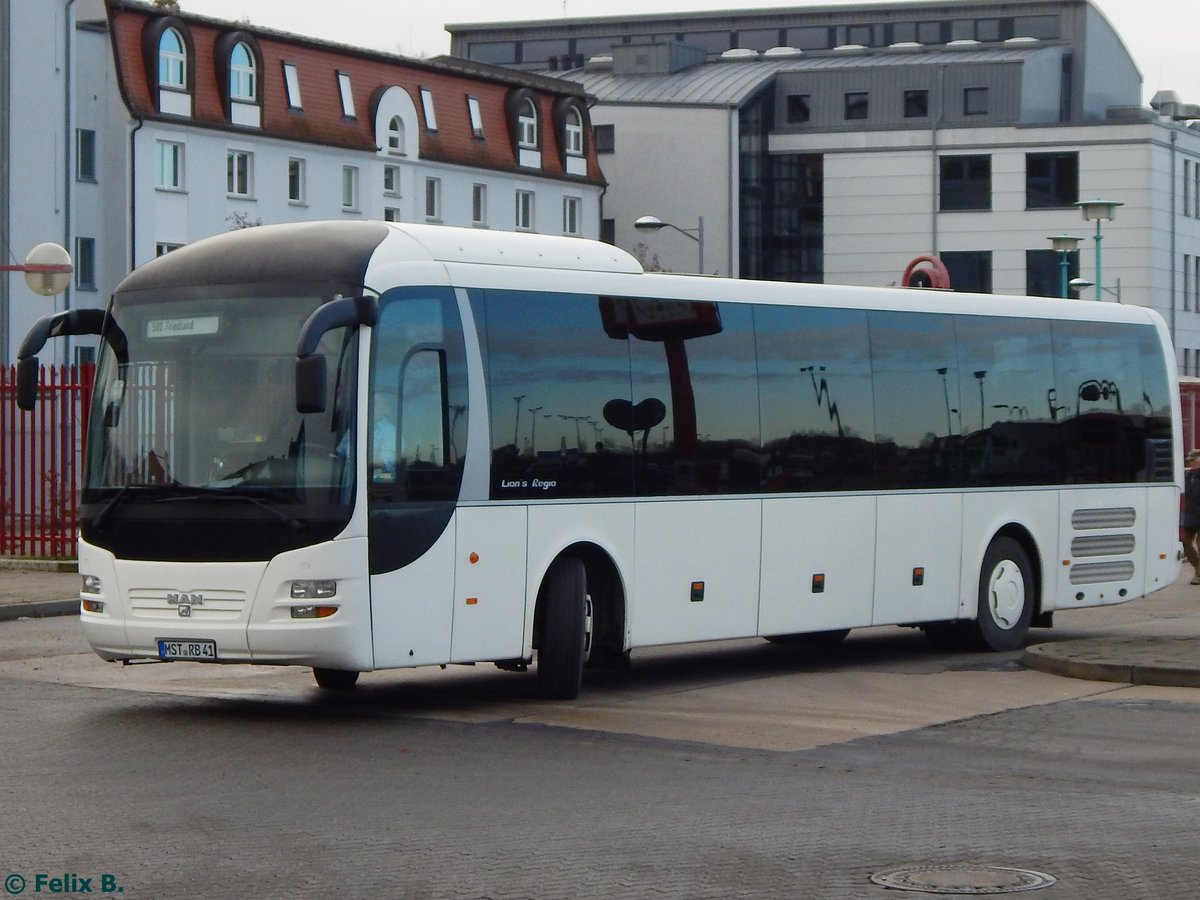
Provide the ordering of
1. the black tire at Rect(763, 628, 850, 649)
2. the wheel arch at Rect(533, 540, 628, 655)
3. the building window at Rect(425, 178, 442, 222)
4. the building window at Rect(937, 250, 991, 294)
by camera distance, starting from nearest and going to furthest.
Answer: the wheel arch at Rect(533, 540, 628, 655) < the black tire at Rect(763, 628, 850, 649) < the building window at Rect(425, 178, 442, 222) < the building window at Rect(937, 250, 991, 294)

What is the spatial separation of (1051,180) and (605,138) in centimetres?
1766

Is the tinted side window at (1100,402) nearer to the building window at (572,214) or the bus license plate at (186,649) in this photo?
the bus license plate at (186,649)

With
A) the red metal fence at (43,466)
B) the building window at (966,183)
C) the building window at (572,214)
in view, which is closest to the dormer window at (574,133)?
the building window at (572,214)

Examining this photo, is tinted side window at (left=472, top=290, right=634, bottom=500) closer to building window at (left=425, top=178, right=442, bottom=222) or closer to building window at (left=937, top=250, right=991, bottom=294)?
building window at (left=425, top=178, right=442, bottom=222)

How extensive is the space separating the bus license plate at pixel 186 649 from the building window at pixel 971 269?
238 ft

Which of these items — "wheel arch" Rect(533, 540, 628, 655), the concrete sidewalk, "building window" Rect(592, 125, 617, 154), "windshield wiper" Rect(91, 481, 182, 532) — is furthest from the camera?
"building window" Rect(592, 125, 617, 154)

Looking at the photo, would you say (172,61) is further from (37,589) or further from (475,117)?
(37,589)

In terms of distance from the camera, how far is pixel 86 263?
64.0 meters

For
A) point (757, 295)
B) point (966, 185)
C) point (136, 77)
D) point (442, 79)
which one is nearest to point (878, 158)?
point (966, 185)

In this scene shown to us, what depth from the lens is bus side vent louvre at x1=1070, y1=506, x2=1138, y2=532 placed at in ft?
62.2

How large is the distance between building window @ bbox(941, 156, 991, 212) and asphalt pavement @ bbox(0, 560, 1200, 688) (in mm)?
53910

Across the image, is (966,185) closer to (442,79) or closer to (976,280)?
(976,280)

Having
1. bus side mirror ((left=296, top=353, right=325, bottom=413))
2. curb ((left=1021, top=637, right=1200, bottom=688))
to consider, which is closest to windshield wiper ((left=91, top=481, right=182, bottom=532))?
bus side mirror ((left=296, top=353, right=325, bottom=413))

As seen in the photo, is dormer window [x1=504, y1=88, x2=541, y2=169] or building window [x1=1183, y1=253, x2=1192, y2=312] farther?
building window [x1=1183, y1=253, x2=1192, y2=312]
